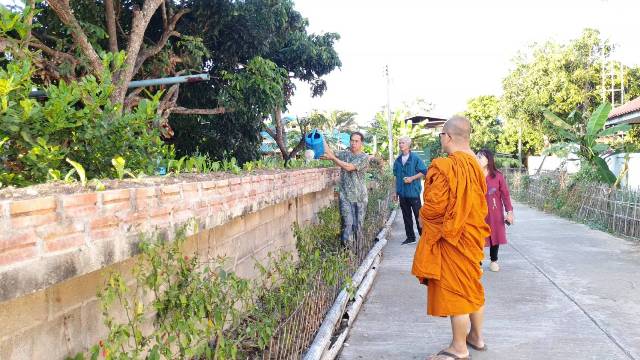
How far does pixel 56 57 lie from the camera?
9062 millimetres

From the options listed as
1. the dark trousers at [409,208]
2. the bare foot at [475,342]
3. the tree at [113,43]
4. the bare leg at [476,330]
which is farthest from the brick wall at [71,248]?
the dark trousers at [409,208]

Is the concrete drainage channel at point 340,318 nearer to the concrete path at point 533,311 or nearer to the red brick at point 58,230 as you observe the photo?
the concrete path at point 533,311

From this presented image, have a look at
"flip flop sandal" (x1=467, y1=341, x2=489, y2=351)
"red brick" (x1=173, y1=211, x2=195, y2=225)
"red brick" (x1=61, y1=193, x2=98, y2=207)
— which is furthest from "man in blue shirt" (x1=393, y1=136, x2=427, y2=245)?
"red brick" (x1=61, y1=193, x2=98, y2=207)

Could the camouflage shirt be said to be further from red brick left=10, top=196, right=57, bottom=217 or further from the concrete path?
red brick left=10, top=196, right=57, bottom=217

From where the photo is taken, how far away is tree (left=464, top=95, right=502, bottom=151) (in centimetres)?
4003

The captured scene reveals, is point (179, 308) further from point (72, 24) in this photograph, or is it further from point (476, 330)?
point (72, 24)

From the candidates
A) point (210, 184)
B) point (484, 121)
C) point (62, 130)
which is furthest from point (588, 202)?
point (484, 121)

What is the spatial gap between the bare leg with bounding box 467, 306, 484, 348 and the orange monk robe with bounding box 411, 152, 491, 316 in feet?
0.77

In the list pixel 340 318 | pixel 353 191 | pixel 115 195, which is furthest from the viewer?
pixel 353 191

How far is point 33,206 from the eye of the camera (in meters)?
1.76

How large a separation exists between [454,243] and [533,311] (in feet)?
6.53

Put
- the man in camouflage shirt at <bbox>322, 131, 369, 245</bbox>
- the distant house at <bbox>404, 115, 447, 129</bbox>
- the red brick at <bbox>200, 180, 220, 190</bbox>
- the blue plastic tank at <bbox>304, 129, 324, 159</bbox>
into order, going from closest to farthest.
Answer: the red brick at <bbox>200, 180, 220, 190</bbox> → the blue plastic tank at <bbox>304, 129, 324, 159</bbox> → the man in camouflage shirt at <bbox>322, 131, 369, 245</bbox> → the distant house at <bbox>404, 115, 447, 129</bbox>

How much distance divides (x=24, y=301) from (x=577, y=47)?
29.5 meters

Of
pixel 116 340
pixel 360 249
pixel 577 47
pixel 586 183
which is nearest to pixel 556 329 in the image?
pixel 360 249
